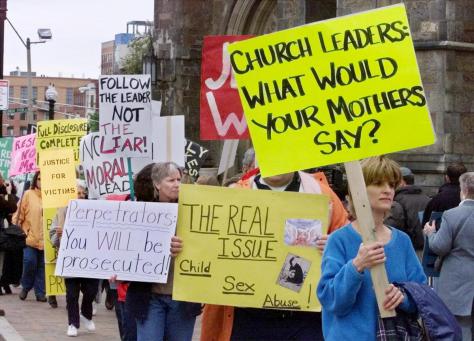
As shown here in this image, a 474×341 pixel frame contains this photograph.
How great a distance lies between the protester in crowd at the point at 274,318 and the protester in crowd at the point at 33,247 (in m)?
10.7

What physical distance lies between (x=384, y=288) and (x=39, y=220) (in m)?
13.1

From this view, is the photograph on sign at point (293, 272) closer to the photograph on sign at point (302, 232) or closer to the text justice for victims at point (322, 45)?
the photograph on sign at point (302, 232)

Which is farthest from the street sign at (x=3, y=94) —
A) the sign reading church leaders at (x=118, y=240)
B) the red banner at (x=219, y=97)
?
the sign reading church leaders at (x=118, y=240)

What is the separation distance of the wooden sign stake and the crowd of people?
0.09ft

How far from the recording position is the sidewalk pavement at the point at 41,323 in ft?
44.0

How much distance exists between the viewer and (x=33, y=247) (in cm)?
1816

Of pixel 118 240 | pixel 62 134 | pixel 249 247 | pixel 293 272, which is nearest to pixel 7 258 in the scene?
pixel 62 134

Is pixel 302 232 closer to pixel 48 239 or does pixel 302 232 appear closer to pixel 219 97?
pixel 219 97

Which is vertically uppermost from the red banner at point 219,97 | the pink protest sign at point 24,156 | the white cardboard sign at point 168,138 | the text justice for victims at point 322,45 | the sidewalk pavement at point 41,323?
the text justice for victims at point 322,45

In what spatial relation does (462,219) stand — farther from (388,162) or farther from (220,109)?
(388,162)

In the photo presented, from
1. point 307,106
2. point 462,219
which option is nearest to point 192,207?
point 307,106

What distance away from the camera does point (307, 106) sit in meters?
5.82

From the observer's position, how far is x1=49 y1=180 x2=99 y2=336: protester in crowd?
44.5ft

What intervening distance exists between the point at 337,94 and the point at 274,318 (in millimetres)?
1932
